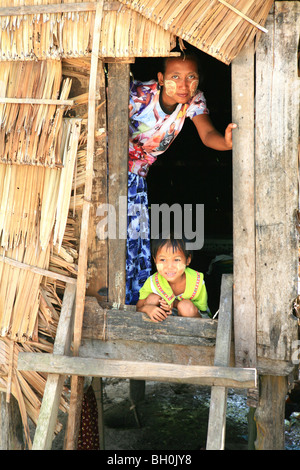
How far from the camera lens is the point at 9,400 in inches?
146

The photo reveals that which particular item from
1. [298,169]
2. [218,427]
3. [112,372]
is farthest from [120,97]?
[218,427]

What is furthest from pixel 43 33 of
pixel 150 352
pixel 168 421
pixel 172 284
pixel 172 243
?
pixel 168 421

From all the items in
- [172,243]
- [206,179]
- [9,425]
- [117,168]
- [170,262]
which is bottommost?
[9,425]

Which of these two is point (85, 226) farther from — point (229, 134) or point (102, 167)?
point (229, 134)

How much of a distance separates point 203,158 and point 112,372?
3.73 meters

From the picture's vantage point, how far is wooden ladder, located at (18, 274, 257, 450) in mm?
2920

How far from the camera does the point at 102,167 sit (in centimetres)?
352

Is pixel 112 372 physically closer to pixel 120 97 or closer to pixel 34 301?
pixel 34 301

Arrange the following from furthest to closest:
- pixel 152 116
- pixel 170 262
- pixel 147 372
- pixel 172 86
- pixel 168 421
Answer: pixel 168 421
pixel 152 116
pixel 172 86
pixel 170 262
pixel 147 372

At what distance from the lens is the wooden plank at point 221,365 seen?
2.87 meters

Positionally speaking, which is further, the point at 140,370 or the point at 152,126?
the point at 152,126

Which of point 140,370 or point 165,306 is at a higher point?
point 165,306

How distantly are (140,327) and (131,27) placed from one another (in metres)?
1.68

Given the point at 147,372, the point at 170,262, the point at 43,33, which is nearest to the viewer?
the point at 147,372
